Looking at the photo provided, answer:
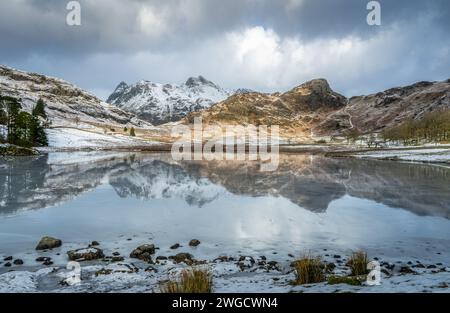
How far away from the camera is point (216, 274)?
48.7 feet

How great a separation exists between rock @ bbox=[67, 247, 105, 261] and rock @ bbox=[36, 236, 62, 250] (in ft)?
5.33

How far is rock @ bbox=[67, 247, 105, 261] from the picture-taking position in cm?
1662

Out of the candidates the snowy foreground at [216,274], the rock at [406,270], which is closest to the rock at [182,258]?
the snowy foreground at [216,274]

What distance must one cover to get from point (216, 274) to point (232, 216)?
1139 cm

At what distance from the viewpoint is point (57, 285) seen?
13297 millimetres

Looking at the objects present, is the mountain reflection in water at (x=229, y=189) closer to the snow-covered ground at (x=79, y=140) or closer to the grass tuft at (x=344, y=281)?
the grass tuft at (x=344, y=281)

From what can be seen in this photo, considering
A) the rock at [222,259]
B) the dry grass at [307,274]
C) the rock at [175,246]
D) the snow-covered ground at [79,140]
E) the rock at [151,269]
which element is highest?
the snow-covered ground at [79,140]

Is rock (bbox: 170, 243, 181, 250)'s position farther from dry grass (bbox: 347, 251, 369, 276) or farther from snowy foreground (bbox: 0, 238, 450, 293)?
dry grass (bbox: 347, 251, 369, 276)

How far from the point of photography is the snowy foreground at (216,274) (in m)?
11.8

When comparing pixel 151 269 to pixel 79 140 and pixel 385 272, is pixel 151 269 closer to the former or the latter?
pixel 385 272

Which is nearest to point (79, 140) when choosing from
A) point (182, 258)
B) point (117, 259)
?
point (117, 259)

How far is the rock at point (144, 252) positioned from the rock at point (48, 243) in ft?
12.7

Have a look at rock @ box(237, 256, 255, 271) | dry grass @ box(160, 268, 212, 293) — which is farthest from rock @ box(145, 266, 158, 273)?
dry grass @ box(160, 268, 212, 293)
